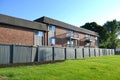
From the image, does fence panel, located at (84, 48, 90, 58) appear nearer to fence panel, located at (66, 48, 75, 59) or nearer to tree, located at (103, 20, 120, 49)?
fence panel, located at (66, 48, 75, 59)

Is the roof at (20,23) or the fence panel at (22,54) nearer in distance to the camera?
the fence panel at (22,54)

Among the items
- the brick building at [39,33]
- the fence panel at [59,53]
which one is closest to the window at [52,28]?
the brick building at [39,33]

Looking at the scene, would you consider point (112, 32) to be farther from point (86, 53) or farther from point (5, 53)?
point (5, 53)

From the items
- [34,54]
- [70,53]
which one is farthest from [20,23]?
[34,54]

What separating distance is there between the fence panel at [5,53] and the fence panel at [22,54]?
719 millimetres

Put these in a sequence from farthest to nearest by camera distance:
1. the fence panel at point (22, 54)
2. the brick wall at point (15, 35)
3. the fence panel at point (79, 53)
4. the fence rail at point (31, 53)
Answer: the fence panel at point (79, 53), the brick wall at point (15, 35), the fence panel at point (22, 54), the fence rail at point (31, 53)

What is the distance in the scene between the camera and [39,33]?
3238 centimetres

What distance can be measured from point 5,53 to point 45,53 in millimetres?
6441

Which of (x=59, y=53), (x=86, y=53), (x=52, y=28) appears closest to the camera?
(x=59, y=53)

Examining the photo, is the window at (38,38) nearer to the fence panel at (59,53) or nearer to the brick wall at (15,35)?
the brick wall at (15,35)

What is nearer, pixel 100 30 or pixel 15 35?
pixel 15 35

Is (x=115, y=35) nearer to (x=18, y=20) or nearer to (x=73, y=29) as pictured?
(x=73, y=29)

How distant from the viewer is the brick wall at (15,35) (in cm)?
2608

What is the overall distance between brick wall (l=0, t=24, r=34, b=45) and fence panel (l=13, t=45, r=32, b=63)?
27.6ft
